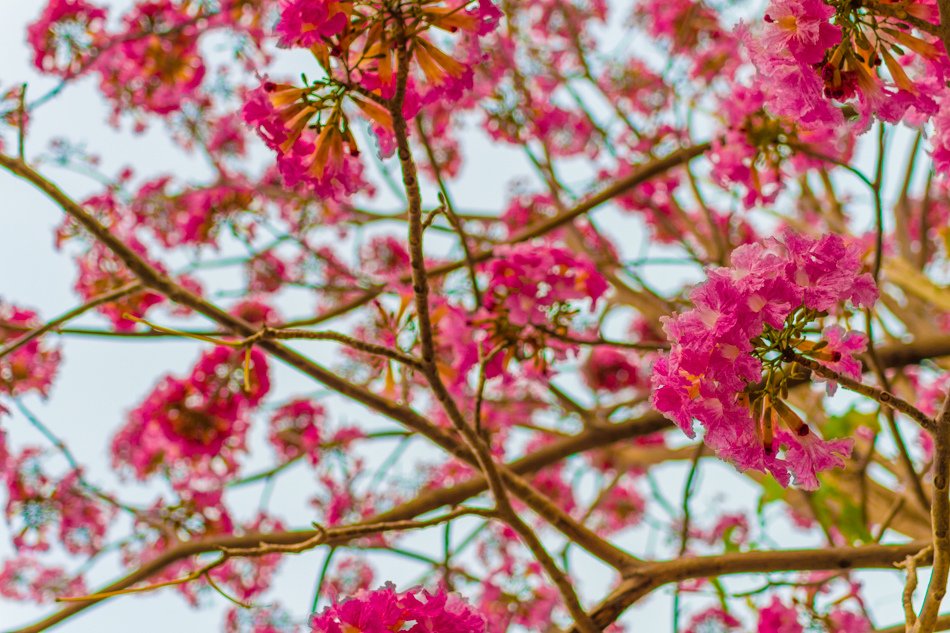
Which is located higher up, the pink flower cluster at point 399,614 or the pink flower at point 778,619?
the pink flower at point 778,619

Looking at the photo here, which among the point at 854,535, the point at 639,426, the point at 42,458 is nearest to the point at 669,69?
the point at 639,426

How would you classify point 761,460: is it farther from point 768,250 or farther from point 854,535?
point 854,535

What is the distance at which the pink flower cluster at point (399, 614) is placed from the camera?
1550mm

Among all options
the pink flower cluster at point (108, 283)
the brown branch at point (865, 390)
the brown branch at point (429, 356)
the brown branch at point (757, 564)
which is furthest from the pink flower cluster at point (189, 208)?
the brown branch at point (865, 390)

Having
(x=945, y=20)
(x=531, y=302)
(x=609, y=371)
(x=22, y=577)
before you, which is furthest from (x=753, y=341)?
(x=22, y=577)

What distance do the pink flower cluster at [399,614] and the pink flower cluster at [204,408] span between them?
2028mm

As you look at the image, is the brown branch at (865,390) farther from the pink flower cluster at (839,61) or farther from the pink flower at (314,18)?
the pink flower at (314,18)

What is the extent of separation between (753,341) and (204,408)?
2856 millimetres

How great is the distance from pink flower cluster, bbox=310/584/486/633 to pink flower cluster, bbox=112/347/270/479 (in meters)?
2.03

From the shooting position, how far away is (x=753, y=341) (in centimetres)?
126

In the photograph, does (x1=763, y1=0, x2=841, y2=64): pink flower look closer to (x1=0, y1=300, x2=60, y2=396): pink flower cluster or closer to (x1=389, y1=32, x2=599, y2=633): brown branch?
(x1=389, y1=32, x2=599, y2=633): brown branch

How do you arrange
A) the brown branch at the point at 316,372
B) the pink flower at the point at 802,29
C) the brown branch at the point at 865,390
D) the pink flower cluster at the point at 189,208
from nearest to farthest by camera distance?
the brown branch at the point at 865,390
the pink flower at the point at 802,29
the brown branch at the point at 316,372
the pink flower cluster at the point at 189,208

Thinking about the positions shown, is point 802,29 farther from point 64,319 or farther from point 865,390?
point 64,319

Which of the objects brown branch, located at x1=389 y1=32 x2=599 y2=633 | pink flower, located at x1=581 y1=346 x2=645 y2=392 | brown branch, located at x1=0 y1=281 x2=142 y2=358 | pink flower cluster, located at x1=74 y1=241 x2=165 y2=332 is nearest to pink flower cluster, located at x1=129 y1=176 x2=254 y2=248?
pink flower cluster, located at x1=74 y1=241 x2=165 y2=332
